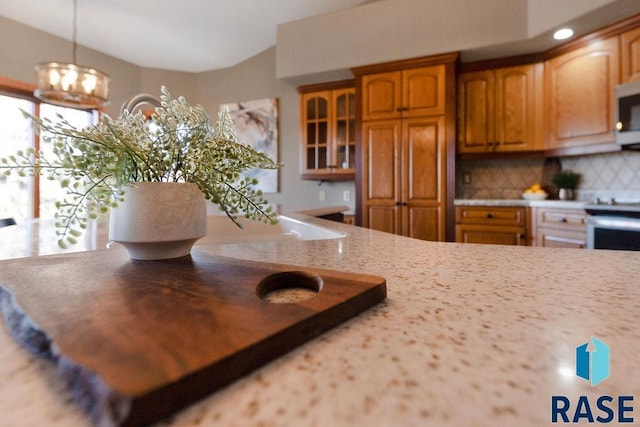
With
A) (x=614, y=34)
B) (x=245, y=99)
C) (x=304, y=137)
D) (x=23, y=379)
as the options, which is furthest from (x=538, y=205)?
(x=245, y=99)

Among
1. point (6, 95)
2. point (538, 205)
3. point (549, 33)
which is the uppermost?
point (549, 33)

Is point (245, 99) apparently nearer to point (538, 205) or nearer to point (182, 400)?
point (538, 205)

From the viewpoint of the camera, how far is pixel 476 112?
289cm

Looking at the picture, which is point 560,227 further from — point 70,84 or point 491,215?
point 70,84

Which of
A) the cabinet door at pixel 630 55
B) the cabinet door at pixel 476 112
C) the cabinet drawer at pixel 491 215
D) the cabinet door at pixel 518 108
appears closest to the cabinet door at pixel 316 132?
the cabinet door at pixel 476 112

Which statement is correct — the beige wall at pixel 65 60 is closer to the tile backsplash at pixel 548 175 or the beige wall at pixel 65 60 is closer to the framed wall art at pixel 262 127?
the framed wall art at pixel 262 127

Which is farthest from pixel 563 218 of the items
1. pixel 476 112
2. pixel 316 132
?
pixel 316 132

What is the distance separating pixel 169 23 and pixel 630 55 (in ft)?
12.4

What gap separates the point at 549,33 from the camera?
93.9 inches

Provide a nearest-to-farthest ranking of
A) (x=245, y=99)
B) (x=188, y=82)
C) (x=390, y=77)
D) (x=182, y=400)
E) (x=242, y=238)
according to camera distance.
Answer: (x=182, y=400), (x=242, y=238), (x=390, y=77), (x=245, y=99), (x=188, y=82)

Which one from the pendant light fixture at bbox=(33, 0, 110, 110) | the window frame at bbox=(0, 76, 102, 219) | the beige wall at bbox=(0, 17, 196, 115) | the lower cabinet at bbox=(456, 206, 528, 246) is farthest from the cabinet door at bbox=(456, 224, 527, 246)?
the beige wall at bbox=(0, 17, 196, 115)

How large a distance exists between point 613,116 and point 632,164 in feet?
1.47

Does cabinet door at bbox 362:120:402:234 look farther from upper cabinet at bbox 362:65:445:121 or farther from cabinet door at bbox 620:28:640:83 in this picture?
cabinet door at bbox 620:28:640:83

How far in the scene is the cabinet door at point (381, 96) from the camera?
2896 millimetres
